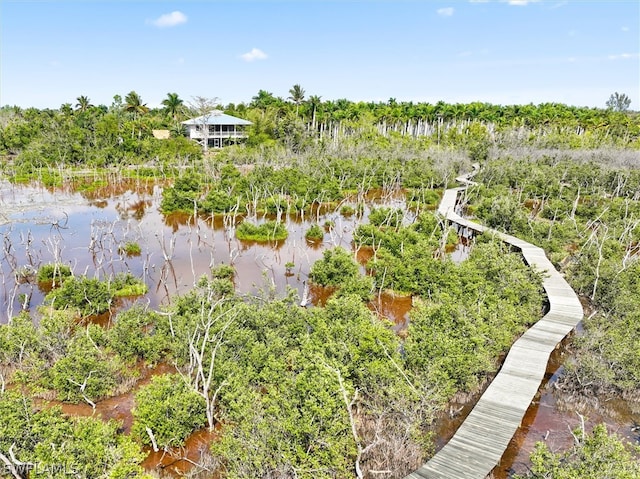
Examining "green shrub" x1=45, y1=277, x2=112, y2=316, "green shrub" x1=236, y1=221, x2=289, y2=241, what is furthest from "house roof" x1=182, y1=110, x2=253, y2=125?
"green shrub" x1=45, y1=277, x2=112, y2=316

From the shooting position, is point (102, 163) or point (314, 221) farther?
point (102, 163)

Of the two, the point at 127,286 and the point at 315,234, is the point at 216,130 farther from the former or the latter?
the point at 127,286

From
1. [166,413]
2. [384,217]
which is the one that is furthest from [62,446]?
[384,217]

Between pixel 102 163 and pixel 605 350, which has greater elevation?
pixel 102 163

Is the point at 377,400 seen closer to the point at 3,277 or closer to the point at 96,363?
the point at 96,363

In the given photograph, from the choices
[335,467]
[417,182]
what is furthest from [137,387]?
[417,182]

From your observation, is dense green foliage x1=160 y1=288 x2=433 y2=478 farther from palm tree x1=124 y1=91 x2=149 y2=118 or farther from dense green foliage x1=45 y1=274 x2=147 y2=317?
palm tree x1=124 y1=91 x2=149 y2=118

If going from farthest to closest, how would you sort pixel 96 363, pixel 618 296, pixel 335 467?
1. pixel 618 296
2. pixel 96 363
3. pixel 335 467
